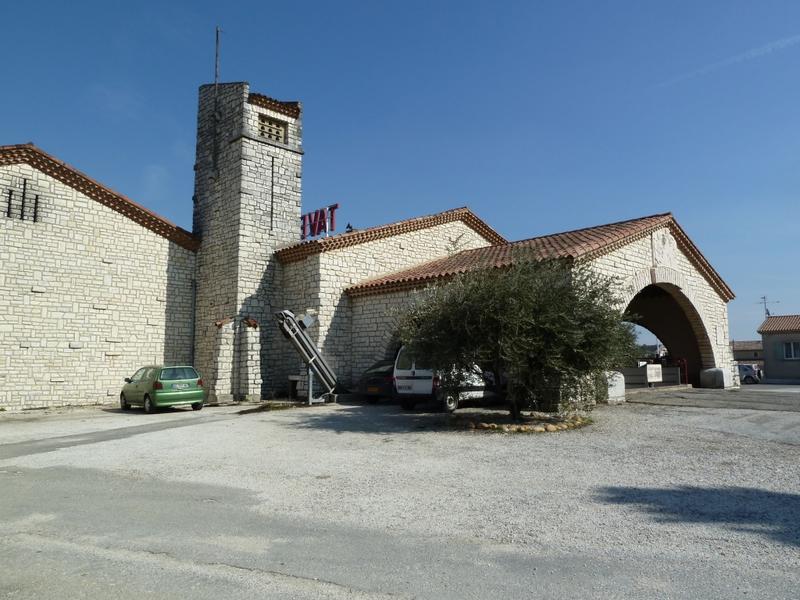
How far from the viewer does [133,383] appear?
15773mm

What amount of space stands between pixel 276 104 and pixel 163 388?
10506 mm

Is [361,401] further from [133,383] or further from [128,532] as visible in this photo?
[128,532]

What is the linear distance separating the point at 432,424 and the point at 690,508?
6.16 meters

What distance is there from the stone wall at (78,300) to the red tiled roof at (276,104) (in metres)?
5.64

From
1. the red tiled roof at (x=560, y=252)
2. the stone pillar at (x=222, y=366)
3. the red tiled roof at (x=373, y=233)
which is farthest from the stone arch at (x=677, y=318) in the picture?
the stone pillar at (x=222, y=366)

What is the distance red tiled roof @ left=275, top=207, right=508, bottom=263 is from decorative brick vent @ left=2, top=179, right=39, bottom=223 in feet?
23.3

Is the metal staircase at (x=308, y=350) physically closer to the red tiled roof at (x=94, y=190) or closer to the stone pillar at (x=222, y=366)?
the stone pillar at (x=222, y=366)

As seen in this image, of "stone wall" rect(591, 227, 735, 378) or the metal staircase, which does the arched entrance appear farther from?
the metal staircase

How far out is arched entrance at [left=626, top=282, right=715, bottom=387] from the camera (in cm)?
2000

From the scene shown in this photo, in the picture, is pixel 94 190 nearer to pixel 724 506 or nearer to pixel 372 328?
pixel 372 328

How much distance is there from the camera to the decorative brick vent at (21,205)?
16.0 m

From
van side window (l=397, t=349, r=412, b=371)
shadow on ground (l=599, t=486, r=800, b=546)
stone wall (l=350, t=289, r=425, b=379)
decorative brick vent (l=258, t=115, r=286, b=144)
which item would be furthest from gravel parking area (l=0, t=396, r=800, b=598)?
decorative brick vent (l=258, t=115, r=286, b=144)

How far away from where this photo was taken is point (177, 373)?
1533cm

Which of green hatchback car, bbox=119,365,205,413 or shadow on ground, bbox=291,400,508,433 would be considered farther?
green hatchback car, bbox=119,365,205,413
